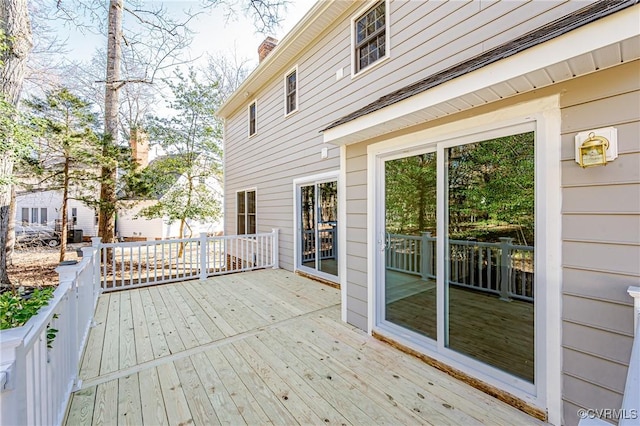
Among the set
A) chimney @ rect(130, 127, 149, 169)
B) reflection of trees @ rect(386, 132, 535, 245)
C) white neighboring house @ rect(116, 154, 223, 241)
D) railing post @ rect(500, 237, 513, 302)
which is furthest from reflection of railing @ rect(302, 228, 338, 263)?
white neighboring house @ rect(116, 154, 223, 241)

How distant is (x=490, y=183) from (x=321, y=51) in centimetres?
457

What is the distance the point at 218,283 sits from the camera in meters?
5.53

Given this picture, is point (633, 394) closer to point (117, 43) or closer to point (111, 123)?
point (111, 123)

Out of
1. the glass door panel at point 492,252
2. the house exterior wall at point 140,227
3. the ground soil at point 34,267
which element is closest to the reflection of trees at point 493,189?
the glass door panel at point 492,252

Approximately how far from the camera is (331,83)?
5316 millimetres

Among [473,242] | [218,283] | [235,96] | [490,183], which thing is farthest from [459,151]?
[235,96]

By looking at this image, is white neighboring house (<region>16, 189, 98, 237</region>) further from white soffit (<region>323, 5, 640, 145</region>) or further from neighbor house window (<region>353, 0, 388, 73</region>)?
white soffit (<region>323, 5, 640, 145</region>)

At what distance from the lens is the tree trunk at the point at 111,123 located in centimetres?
780

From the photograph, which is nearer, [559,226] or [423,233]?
[559,226]

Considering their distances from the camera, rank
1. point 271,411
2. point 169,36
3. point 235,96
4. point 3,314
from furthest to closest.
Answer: point 235,96
point 169,36
point 271,411
point 3,314

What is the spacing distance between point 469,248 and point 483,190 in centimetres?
51

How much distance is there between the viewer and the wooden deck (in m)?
2.01

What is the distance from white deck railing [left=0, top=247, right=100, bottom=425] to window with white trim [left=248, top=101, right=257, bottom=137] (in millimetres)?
6326

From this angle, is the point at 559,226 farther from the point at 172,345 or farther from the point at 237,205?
the point at 237,205
